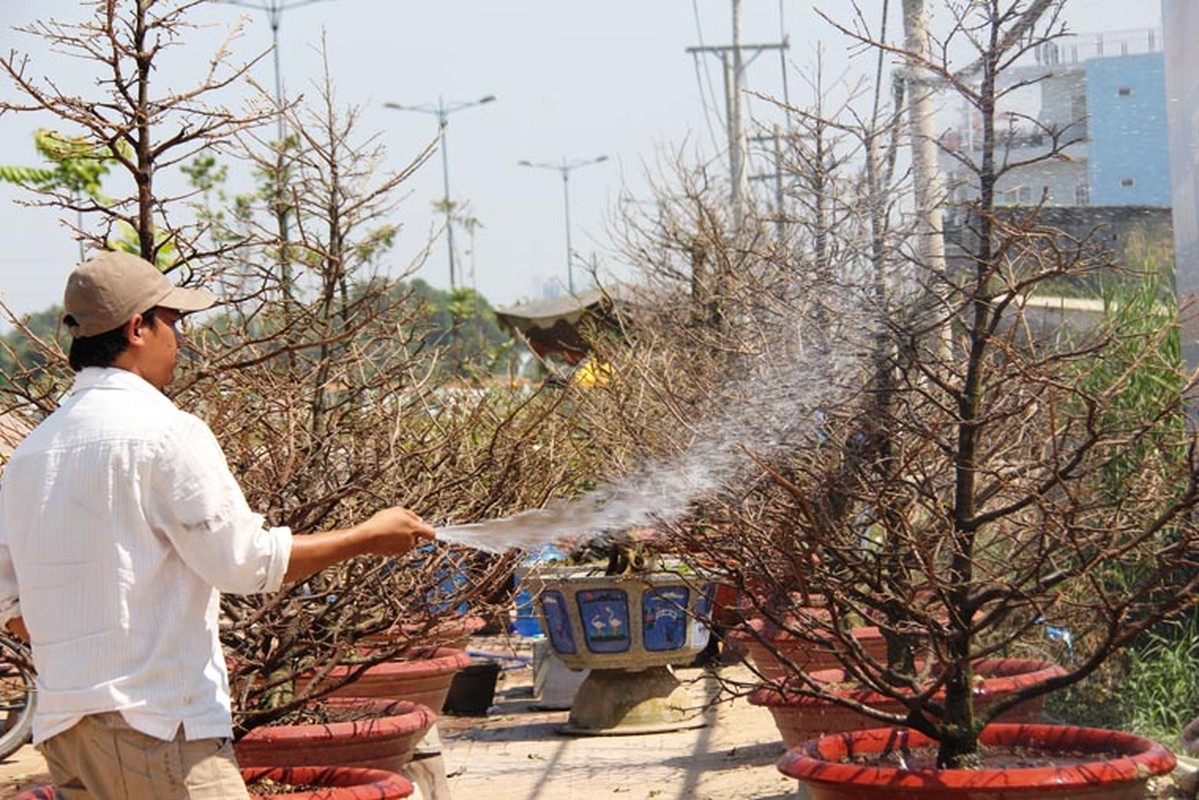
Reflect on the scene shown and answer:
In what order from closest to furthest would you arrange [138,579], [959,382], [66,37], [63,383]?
1. [138,579]
2. [66,37]
3. [63,383]
4. [959,382]

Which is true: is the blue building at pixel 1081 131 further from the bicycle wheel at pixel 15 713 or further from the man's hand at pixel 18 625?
the bicycle wheel at pixel 15 713

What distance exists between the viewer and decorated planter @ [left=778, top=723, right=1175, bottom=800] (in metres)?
4.71

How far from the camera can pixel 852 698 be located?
641 cm

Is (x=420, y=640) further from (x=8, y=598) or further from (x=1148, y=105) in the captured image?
(x=1148, y=105)

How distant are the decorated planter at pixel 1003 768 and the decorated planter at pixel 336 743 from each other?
1.46 meters

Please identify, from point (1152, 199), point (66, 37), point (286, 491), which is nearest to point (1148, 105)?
point (1152, 199)

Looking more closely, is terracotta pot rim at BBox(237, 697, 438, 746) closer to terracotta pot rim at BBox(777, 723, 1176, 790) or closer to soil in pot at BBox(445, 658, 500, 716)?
terracotta pot rim at BBox(777, 723, 1176, 790)

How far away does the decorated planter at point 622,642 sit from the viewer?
994 centimetres

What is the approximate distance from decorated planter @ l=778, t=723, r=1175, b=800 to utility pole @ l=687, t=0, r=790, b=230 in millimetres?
10038

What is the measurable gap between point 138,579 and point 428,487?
2.87 m

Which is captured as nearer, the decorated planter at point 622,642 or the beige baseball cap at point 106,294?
the beige baseball cap at point 106,294

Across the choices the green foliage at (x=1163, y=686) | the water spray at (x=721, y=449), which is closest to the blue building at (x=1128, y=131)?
the water spray at (x=721, y=449)

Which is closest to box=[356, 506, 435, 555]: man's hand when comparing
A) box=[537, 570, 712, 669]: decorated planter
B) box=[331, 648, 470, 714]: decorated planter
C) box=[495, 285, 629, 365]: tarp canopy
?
box=[331, 648, 470, 714]: decorated planter

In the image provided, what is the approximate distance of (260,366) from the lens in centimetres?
616
